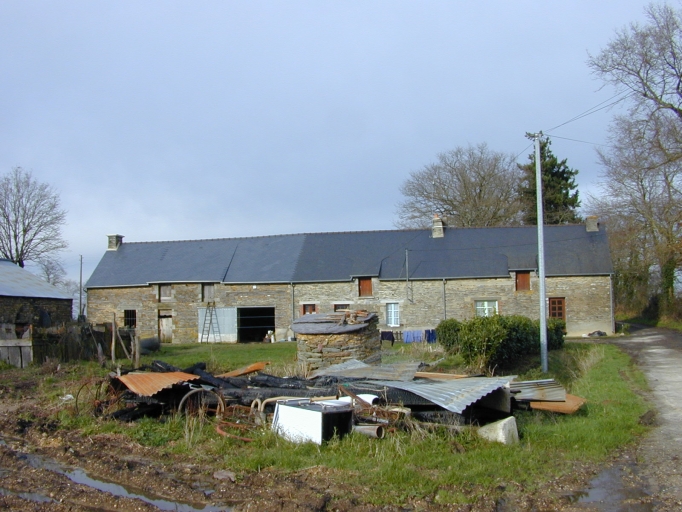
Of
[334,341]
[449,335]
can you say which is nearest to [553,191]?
[449,335]

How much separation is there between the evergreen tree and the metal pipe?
4341 cm

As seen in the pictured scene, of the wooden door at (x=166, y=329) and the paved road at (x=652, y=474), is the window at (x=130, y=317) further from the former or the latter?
the paved road at (x=652, y=474)

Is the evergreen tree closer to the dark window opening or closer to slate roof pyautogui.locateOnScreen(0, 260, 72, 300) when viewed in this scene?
the dark window opening

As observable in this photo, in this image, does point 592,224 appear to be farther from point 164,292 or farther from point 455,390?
point 455,390

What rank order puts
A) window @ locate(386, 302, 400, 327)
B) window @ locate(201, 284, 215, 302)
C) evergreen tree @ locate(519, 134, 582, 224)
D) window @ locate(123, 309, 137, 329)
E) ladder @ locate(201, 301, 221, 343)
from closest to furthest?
1. window @ locate(386, 302, 400, 327)
2. ladder @ locate(201, 301, 221, 343)
3. window @ locate(201, 284, 215, 302)
4. window @ locate(123, 309, 137, 329)
5. evergreen tree @ locate(519, 134, 582, 224)

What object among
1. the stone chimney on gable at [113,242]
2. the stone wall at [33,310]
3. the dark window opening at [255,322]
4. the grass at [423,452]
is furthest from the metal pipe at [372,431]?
the stone chimney on gable at [113,242]

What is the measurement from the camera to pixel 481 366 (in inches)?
638

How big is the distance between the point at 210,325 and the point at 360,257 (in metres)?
9.80

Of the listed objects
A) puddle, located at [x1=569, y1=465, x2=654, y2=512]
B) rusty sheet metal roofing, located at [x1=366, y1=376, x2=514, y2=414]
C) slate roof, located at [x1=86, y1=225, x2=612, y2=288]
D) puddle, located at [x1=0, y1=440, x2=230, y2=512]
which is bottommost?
puddle, located at [x1=569, y1=465, x2=654, y2=512]

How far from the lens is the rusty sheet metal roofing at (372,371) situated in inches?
440

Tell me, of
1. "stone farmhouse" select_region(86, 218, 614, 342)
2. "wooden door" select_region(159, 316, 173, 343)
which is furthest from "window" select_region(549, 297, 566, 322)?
"wooden door" select_region(159, 316, 173, 343)

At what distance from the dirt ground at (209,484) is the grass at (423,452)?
0.20 meters

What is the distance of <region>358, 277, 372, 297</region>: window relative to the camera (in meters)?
36.1

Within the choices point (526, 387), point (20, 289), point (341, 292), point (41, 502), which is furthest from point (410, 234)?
point (41, 502)
